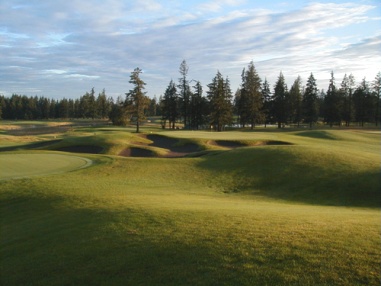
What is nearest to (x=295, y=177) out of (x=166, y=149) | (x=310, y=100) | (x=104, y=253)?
(x=104, y=253)

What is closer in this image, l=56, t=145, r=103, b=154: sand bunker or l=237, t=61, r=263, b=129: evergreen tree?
l=56, t=145, r=103, b=154: sand bunker

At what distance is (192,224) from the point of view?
35.7 feet

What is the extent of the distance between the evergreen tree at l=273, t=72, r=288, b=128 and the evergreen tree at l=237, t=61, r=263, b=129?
14.4 ft

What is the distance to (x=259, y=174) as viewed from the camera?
2456 centimetres

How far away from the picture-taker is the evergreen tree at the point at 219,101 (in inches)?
3137

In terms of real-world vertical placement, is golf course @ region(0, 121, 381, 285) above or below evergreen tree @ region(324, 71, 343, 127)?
below

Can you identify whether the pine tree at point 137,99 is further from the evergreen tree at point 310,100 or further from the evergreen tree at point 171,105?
the evergreen tree at point 310,100

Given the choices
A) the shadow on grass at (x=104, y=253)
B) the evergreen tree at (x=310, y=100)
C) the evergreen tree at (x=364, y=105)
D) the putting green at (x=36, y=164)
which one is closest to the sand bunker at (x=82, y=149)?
the putting green at (x=36, y=164)

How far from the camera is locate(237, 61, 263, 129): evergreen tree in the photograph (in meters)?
83.8

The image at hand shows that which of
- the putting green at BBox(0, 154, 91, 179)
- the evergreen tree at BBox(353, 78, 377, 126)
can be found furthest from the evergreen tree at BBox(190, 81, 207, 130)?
the putting green at BBox(0, 154, 91, 179)

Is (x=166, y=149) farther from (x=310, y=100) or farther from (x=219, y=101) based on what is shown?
(x=310, y=100)

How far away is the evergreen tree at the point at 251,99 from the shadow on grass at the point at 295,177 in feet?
181

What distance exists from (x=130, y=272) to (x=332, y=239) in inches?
203

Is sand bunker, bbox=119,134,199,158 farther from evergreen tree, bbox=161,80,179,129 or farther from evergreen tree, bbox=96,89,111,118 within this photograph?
evergreen tree, bbox=96,89,111,118
